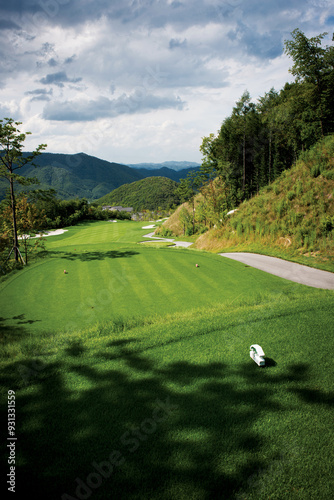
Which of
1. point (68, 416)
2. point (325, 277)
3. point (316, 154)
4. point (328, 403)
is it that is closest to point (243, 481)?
point (328, 403)

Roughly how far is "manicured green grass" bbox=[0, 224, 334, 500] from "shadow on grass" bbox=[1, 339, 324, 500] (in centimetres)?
1

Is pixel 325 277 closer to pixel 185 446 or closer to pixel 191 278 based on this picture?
pixel 191 278

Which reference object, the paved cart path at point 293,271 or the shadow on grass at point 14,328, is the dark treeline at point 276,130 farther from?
the shadow on grass at point 14,328

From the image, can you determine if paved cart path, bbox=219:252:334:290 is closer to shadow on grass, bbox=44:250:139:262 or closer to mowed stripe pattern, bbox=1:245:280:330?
mowed stripe pattern, bbox=1:245:280:330

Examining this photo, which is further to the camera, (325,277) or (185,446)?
(325,277)

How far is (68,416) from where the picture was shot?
3293 mm

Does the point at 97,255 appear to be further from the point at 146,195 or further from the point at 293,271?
the point at 146,195

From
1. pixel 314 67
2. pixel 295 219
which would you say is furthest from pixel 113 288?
pixel 314 67

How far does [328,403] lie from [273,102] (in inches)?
1746

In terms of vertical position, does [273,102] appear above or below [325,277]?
above

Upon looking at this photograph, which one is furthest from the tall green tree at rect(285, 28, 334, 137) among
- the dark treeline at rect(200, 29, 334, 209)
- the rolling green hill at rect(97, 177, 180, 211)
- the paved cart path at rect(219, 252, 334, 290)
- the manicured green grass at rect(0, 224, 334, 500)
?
the rolling green hill at rect(97, 177, 180, 211)

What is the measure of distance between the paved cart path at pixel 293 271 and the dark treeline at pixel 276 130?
17629 mm

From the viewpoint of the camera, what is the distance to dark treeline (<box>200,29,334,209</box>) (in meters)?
22.6

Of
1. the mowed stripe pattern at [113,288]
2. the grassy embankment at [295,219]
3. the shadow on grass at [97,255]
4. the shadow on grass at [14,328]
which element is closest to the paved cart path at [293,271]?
the grassy embankment at [295,219]
